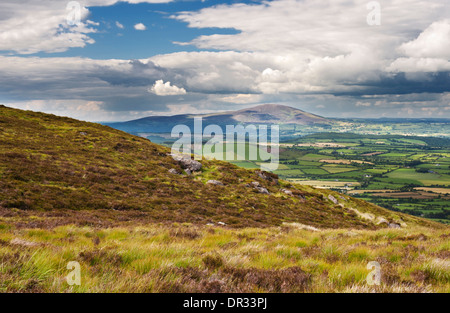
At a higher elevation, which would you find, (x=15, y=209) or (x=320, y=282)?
(x=320, y=282)

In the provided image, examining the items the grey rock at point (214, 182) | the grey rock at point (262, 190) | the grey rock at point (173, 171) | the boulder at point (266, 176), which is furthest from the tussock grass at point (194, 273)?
the boulder at point (266, 176)

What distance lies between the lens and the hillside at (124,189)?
68.5ft

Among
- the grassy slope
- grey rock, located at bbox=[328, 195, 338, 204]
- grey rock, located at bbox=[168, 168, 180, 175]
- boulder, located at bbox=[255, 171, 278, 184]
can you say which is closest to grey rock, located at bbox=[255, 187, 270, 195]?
the grassy slope

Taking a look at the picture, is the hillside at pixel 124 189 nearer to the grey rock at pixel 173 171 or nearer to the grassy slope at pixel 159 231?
the grey rock at pixel 173 171

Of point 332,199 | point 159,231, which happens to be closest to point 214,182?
point 332,199

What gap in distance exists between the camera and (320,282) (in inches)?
195

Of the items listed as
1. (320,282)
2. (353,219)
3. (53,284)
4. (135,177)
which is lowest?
(353,219)

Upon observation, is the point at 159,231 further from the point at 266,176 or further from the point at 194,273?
the point at 266,176

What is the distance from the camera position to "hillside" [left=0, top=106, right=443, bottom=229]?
68.5 feet

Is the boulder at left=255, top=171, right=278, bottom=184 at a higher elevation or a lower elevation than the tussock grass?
lower

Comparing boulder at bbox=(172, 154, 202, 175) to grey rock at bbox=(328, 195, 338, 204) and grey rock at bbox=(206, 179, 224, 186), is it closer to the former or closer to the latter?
grey rock at bbox=(206, 179, 224, 186)

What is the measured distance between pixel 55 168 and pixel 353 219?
1494 inches
